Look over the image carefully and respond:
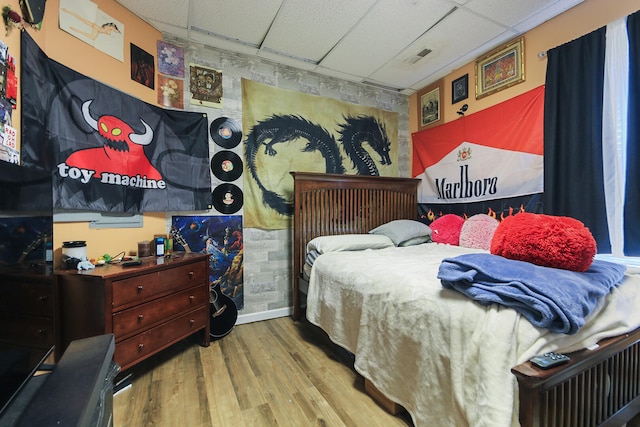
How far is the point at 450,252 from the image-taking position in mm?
2066

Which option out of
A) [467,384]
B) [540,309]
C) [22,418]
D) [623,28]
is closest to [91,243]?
[22,418]

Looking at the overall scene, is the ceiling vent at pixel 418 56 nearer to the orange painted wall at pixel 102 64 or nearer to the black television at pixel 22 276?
the orange painted wall at pixel 102 64

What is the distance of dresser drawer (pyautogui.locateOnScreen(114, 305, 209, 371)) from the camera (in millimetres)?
1418

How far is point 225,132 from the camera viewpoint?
7.72 feet

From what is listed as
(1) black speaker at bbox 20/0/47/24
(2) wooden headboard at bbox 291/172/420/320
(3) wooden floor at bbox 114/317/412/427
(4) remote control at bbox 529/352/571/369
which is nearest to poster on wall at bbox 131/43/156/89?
(1) black speaker at bbox 20/0/47/24

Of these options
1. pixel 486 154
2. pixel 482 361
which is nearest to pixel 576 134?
pixel 486 154

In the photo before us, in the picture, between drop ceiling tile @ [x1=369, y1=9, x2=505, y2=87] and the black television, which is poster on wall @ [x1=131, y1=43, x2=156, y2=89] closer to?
the black television

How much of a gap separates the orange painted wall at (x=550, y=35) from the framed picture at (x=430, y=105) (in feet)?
0.67

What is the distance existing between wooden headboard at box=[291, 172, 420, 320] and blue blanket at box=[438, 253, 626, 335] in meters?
1.55

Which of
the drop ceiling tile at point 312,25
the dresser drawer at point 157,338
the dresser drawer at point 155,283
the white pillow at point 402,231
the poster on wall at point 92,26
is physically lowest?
the dresser drawer at point 157,338

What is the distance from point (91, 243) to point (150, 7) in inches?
65.4

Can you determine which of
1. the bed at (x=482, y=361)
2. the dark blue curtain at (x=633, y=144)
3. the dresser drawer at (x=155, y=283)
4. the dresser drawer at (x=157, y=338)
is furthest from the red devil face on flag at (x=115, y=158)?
the dark blue curtain at (x=633, y=144)

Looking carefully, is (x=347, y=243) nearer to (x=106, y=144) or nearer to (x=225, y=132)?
(x=225, y=132)

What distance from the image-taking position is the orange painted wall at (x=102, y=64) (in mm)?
1423
